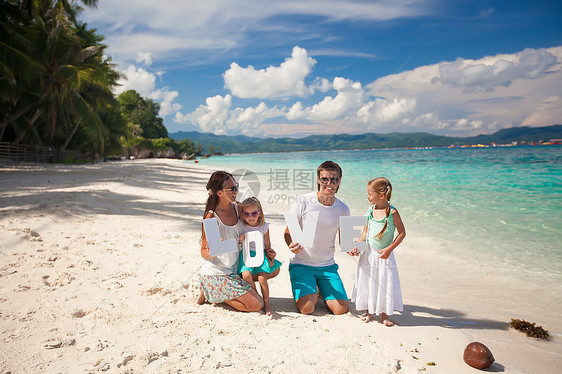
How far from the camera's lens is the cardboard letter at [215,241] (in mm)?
3180

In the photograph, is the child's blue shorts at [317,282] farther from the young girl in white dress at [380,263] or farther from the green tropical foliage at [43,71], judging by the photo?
the green tropical foliage at [43,71]

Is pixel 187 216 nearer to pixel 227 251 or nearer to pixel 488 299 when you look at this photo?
pixel 227 251

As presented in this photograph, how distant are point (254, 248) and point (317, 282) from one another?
94 centimetres

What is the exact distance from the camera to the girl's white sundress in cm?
330

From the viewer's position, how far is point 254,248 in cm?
350

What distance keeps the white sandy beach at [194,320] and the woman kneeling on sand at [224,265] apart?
0.13 m

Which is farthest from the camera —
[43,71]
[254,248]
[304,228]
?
[43,71]

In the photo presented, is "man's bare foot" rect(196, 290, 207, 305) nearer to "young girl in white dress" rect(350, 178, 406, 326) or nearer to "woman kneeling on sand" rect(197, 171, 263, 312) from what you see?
"woman kneeling on sand" rect(197, 171, 263, 312)

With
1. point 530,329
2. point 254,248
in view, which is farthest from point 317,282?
point 530,329

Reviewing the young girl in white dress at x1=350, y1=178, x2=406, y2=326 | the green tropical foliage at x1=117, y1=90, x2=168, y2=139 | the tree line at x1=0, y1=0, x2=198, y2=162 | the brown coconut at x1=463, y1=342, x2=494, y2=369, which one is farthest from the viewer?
the green tropical foliage at x1=117, y1=90, x2=168, y2=139

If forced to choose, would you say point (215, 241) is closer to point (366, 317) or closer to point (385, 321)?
→ point (366, 317)

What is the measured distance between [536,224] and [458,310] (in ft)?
23.2

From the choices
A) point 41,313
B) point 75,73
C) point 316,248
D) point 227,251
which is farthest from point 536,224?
point 75,73

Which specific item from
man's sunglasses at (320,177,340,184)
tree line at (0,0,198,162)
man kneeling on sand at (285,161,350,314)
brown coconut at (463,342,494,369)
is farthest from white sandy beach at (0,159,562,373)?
tree line at (0,0,198,162)
